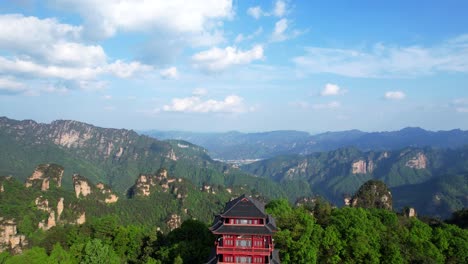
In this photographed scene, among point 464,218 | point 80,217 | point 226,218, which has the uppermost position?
point 226,218

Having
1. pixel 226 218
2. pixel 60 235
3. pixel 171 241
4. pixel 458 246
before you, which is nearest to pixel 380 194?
pixel 458 246

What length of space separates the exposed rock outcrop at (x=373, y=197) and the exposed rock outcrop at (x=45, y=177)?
98.2 metres

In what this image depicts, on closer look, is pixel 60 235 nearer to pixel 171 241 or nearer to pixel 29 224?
pixel 171 241

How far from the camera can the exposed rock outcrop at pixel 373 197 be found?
323 feet

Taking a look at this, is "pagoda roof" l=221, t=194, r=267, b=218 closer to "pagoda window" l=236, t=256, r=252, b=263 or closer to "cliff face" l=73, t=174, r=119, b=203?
"pagoda window" l=236, t=256, r=252, b=263

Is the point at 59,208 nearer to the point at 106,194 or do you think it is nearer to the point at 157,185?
the point at 106,194

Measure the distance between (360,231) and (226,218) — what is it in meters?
23.6

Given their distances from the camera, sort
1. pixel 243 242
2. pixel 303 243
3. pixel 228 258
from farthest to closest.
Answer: pixel 303 243 < pixel 228 258 < pixel 243 242

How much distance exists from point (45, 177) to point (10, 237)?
38908 millimetres

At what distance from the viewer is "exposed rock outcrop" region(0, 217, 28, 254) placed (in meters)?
90.7

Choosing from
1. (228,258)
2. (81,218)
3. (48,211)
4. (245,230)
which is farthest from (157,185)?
(245,230)

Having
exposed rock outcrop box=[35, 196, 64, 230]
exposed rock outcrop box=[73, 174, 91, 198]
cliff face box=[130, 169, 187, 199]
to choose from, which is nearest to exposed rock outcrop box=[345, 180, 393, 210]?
exposed rock outcrop box=[35, 196, 64, 230]

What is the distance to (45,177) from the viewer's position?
130 m

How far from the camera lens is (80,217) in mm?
119500
